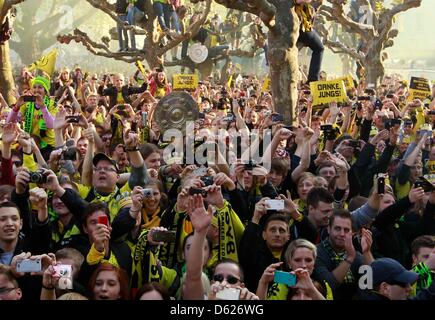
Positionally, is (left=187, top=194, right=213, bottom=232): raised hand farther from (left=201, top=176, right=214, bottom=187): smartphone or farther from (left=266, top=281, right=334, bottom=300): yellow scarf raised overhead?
(left=201, top=176, right=214, bottom=187): smartphone

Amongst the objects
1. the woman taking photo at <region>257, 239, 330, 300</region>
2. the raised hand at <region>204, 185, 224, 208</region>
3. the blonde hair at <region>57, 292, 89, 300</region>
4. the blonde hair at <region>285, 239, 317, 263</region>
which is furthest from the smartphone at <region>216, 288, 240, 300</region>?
the raised hand at <region>204, 185, 224, 208</region>

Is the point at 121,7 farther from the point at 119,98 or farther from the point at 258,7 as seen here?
the point at 258,7

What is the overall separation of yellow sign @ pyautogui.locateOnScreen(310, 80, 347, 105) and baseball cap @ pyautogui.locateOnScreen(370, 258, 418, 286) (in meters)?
5.22

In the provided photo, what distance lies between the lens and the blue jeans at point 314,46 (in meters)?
10.6

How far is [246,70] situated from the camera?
49.9m

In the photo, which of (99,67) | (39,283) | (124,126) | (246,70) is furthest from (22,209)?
(99,67)

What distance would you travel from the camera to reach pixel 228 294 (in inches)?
137

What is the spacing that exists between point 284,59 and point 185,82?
259 cm

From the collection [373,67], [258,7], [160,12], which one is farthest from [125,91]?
[373,67]

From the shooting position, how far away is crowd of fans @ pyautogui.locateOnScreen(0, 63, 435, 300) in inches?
167

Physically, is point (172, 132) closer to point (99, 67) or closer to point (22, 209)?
point (22, 209)

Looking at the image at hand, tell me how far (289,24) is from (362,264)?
5.12 m

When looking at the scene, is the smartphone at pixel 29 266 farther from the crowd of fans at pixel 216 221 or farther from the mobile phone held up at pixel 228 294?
the mobile phone held up at pixel 228 294

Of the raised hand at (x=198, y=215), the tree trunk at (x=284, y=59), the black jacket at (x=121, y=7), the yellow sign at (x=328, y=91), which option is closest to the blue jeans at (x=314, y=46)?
the tree trunk at (x=284, y=59)
